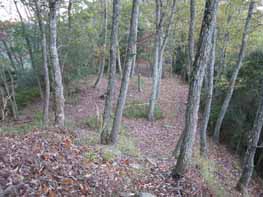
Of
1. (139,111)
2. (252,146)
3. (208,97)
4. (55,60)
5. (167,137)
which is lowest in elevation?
(167,137)

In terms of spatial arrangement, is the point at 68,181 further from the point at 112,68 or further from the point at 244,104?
the point at 244,104

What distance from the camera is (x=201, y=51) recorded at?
12.1 feet

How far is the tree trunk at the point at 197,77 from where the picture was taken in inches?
140

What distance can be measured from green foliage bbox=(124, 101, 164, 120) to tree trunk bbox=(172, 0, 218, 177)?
20.4ft

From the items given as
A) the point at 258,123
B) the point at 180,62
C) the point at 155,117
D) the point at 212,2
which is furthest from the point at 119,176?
the point at 180,62

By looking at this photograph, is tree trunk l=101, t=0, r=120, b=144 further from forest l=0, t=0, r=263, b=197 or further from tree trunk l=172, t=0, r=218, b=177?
tree trunk l=172, t=0, r=218, b=177

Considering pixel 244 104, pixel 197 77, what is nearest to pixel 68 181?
pixel 197 77

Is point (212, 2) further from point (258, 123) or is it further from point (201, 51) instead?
point (258, 123)

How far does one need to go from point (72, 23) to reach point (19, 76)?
5506 mm

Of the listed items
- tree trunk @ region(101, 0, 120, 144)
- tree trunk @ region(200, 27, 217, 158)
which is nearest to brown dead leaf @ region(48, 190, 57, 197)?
tree trunk @ region(101, 0, 120, 144)

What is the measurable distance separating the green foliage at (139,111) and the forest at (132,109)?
0.17ft

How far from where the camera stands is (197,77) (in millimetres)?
3842

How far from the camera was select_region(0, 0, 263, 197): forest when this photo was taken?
363cm

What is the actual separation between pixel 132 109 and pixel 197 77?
720 centimetres
